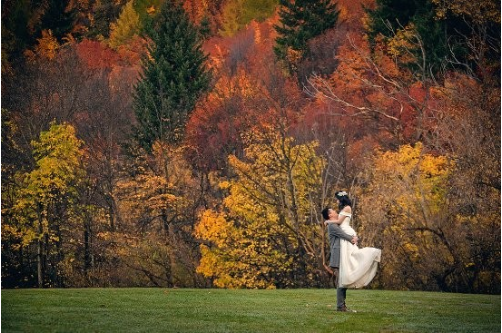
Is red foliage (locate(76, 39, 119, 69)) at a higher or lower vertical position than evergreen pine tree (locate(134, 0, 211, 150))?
higher

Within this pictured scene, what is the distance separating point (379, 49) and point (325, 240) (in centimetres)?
1686

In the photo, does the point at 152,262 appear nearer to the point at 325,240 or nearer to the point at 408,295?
the point at 325,240

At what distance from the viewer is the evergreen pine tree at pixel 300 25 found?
51.0 m

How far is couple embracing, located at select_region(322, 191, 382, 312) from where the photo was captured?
44.7ft

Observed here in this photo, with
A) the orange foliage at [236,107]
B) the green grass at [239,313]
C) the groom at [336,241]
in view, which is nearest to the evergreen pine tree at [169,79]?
the orange foliage at [236,107]

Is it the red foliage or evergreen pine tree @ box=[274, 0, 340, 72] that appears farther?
evergreen pine tree @ box=[274, 0, 340, 72]

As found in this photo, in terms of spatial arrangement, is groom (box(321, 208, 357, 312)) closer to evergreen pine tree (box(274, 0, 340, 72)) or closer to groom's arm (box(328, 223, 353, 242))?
groom's arm (box(328, 223, 353, 242))

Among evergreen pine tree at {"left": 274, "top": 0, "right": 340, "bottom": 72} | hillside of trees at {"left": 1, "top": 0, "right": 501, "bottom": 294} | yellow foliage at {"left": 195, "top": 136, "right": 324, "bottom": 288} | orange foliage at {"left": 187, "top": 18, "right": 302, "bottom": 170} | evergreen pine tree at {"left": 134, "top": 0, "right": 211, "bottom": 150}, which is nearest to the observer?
hillside of trees at {"left": 1, "top": 0, "right": 501, "bottom": 294}

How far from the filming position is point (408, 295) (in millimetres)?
18938

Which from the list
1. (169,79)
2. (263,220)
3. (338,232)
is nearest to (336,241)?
(338,232)

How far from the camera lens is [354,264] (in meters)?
13.7

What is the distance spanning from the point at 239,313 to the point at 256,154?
17955 mm

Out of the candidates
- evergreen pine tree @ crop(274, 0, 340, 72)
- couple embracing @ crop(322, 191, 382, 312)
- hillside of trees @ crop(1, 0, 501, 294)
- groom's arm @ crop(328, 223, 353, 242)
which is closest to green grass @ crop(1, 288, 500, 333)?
couple embracing @ crop(322, 191, 382, 312)

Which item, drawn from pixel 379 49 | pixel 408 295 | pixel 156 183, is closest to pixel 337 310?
pixel 408 295
